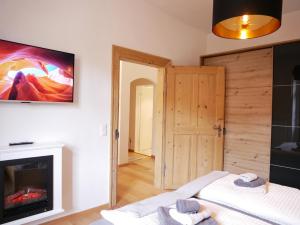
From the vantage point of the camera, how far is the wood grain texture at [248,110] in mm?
3129

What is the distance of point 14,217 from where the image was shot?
184 cm

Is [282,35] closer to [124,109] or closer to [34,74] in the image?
[124,109]

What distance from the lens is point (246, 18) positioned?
62.2 inches

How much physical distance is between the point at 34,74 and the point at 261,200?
7.12ft

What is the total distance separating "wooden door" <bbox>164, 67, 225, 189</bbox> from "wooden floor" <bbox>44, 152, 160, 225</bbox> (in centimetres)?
41

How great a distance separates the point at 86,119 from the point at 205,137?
1.89 metres

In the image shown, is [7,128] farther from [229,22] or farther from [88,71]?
[229,22]

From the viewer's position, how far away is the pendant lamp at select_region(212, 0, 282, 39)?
1219 millimetres

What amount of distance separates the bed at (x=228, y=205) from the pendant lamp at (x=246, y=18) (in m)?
1.25

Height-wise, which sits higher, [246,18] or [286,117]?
[246,18]

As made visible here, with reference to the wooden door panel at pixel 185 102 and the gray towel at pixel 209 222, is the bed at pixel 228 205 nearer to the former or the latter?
the gray towel at pixel 209 222

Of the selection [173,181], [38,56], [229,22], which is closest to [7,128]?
[38,56]

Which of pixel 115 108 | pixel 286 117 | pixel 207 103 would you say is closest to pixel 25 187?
pixel 115 108

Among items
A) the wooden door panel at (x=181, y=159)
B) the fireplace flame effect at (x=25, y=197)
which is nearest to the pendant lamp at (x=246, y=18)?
the wooden door panel at (x=181, y=159)
